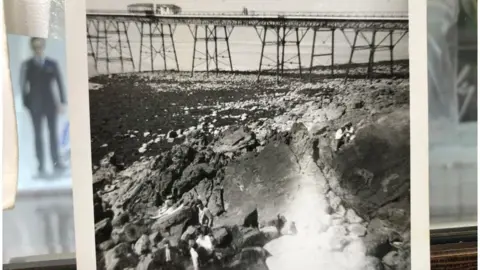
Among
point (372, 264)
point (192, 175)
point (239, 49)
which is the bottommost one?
point (372, 264)

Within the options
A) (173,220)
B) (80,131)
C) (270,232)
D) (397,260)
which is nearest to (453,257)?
(397,260)

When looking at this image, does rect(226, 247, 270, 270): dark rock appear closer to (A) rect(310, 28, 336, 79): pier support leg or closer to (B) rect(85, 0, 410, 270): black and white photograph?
(B) rect(85, 0, 410, 270): black and white photograph

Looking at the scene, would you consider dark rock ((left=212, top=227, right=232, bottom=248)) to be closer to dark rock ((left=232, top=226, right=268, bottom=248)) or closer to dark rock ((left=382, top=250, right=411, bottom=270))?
dark rock ((left=232, top=226, right=268, bottom=248))

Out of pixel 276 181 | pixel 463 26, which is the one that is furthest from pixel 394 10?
pixel 276 181

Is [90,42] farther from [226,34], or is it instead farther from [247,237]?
[247,237]

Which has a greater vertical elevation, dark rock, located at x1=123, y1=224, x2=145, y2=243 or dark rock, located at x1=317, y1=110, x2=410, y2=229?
dark rock, located at x1=317, y1=110, x2=410, y2=229

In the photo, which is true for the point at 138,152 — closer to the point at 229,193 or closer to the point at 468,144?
the point at 229,193

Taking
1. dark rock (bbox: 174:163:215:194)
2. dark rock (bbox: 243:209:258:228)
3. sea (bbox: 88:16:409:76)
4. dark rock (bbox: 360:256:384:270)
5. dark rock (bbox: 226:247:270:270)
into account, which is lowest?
dark rock (bbox: 360:256:384:270)

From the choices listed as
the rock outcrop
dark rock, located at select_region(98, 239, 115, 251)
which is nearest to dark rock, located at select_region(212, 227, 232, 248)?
the rock outcrop
